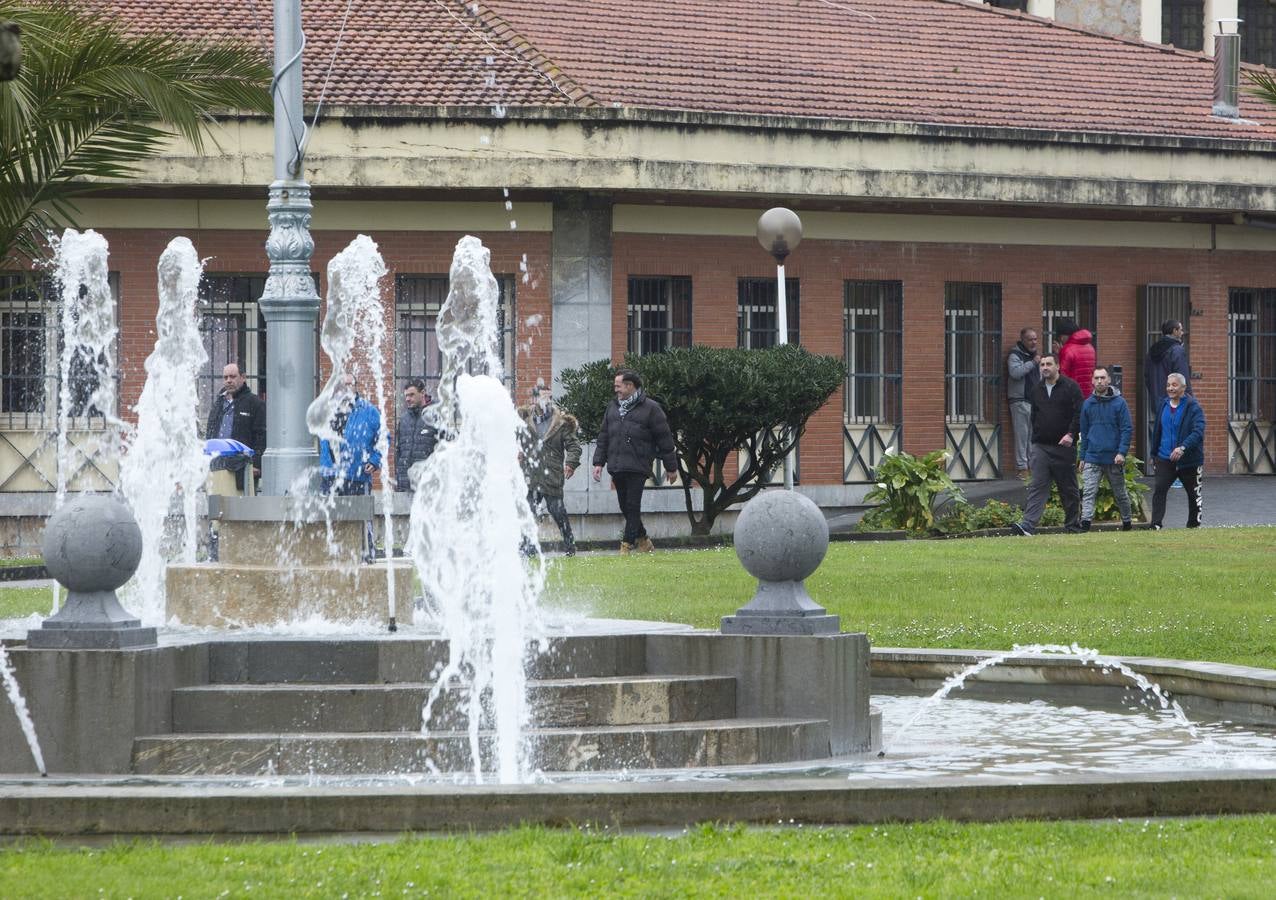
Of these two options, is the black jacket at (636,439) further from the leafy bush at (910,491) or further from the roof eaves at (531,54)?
the roof eaves at (531,54)

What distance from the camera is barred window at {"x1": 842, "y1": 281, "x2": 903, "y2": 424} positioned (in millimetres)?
28797

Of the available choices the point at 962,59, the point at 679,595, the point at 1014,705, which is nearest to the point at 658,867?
the point at 1014,705

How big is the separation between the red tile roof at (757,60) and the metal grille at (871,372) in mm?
2339

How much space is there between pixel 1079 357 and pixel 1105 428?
15.4 feet

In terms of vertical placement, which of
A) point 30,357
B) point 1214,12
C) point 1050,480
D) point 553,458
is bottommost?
point 1050,480

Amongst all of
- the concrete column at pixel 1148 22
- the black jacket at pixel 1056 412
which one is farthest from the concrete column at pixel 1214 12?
the black jacket at pixel 1056 412

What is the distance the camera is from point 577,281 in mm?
26781

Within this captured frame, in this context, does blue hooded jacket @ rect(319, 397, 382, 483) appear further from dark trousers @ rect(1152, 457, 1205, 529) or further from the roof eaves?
the roof eaves

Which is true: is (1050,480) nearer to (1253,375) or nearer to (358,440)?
(1253,375)

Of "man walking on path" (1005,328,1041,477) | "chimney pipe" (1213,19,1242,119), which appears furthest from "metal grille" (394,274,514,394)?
"chimney pipe" (1213,19,1242,119)

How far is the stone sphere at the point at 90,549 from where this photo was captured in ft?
29.8

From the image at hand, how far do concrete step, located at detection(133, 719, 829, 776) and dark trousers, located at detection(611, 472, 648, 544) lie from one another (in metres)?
13.1

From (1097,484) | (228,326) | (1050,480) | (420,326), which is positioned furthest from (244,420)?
(1097,484)

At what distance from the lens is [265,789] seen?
750 centimetres
